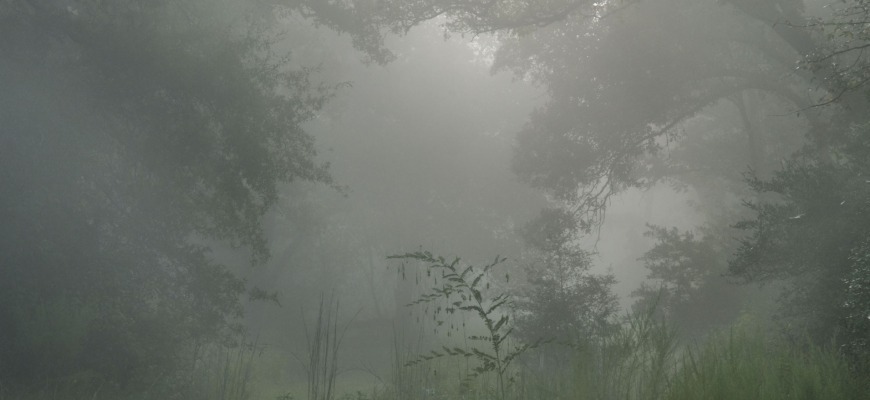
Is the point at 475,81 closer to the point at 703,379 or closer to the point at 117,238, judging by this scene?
the point at 117,238

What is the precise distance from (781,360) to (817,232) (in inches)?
261

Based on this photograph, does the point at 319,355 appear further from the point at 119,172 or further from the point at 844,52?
the point at 119,172

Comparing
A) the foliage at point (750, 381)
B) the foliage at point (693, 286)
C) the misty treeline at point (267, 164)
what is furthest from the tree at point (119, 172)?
the foliage at point (693, 286)

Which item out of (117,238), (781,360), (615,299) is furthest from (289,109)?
(781,360)

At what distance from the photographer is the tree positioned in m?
11.0

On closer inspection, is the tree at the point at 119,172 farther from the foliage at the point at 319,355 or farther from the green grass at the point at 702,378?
the green grass at the point at 702,378

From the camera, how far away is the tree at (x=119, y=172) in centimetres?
1097

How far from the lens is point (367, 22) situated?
13719 mm

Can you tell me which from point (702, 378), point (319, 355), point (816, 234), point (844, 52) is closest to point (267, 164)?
point (319, 355)

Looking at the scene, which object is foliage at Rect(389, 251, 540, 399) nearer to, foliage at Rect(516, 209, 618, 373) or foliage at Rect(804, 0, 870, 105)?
foliage at Rect(804, 0, 870, 105)

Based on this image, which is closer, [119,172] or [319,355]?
[319,355]

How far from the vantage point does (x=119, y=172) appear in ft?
39.5

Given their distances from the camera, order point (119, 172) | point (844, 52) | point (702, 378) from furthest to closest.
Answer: point (119, 172) < point (844, 52) < point (702, 378)

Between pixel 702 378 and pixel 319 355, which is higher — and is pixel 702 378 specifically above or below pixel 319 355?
below
